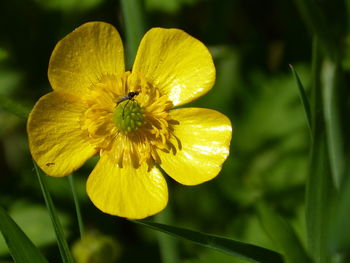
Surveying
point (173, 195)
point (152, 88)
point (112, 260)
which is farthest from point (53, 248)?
point (152, 88)

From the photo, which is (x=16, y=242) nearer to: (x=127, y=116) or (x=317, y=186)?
(x=127, y=116)

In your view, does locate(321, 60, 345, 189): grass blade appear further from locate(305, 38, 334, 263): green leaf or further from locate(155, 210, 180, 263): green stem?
locate(155, 210, 180, 263): green stem

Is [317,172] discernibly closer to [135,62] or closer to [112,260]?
[135,62]

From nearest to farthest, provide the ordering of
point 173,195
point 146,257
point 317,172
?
point 317,172
point 146,257
point 173,195

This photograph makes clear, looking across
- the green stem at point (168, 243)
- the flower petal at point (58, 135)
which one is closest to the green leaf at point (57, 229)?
the flower petal at point (58, 135)

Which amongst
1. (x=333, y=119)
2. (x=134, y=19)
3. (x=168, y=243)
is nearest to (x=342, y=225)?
(x=333, y=119)

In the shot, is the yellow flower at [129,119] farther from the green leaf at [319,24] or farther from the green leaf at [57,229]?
the green leaf at [319,24]
